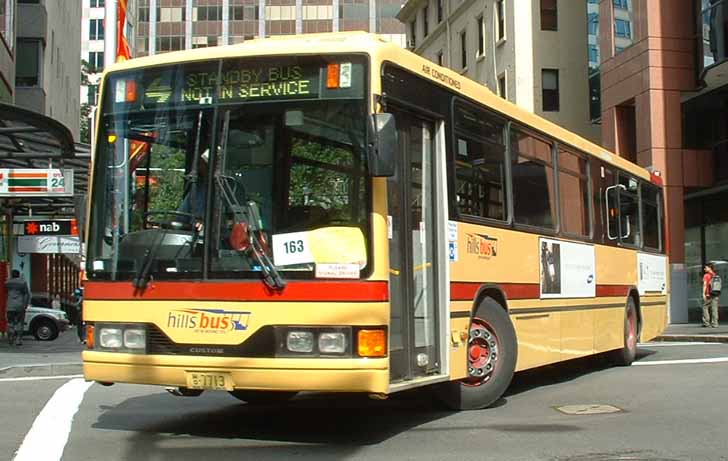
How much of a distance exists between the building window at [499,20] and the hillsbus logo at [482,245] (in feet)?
Answer: 106

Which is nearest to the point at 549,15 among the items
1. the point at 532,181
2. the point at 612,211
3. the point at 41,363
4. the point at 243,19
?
the point at 612,211

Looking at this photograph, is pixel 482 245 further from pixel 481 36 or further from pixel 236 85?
pixel 481 36

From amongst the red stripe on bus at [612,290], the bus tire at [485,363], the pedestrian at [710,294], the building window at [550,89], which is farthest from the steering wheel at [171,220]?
the building window at [550,89]

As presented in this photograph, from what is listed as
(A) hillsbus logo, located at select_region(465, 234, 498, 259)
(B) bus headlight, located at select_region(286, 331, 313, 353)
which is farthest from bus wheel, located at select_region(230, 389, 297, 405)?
(B) bus headlight, located at select_region(286, 331, 313, 353)

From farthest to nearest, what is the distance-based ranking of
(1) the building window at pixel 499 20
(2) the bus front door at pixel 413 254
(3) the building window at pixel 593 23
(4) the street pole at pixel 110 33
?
(1) the building window at pixel 499 20
(3) the building window at pixel 593 23
(4) the street pole at pixel 110 33
(2) the bus front door at pixel 413 254

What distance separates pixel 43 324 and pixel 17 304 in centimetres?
441

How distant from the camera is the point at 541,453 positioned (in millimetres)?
7137

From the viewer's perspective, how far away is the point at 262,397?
9812 millimetres

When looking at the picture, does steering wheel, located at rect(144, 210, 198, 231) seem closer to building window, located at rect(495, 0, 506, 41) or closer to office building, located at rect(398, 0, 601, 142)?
office building, located at rect(398, 0, 601, 142)

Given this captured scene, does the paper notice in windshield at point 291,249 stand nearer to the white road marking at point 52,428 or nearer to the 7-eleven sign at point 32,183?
the white road marking at point 52,428

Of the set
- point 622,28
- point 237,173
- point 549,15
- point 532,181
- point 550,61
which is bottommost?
point 237,173

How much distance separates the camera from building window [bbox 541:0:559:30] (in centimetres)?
3831

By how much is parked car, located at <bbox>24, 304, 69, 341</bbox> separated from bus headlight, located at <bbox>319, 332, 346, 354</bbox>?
68.0ft

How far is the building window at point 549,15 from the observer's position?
126 feet
